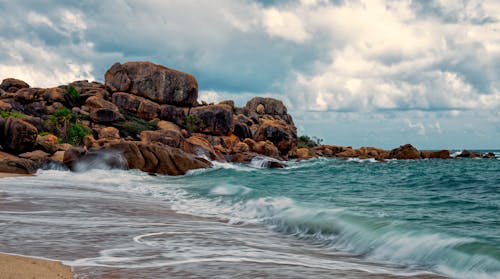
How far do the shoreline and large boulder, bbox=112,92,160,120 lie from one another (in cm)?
6866

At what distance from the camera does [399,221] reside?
1109cm

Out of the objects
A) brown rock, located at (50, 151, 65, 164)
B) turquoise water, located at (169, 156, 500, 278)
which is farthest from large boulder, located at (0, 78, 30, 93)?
turquoise water, located at (169, 156, 500, 278)

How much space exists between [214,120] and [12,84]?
3520cm

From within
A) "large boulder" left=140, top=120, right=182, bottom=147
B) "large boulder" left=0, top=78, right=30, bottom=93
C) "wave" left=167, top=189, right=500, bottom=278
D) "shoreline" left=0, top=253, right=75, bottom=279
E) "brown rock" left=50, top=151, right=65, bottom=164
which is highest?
"large boulder" left=0, top=78, right=30, bottom=93

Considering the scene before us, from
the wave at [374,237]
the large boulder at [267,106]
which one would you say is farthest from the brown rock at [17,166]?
the large boulder at [267,106]

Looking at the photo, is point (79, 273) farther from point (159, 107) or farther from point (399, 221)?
point (159, 107)

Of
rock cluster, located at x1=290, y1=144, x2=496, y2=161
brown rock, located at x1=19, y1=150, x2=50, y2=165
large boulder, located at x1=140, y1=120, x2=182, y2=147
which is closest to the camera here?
brown rock, located at x1=19, y1=150, x2=50, y2=165

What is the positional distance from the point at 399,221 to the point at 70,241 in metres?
7.80

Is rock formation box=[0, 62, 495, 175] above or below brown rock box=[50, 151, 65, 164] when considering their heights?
above

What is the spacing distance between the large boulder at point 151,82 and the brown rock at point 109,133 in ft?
52.1

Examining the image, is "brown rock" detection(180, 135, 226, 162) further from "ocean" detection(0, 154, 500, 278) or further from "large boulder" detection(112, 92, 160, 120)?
"ocean" detection(0, 154, 500, 278)

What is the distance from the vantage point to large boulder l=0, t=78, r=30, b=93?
73.9 m

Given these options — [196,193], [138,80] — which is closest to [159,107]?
[138,80]

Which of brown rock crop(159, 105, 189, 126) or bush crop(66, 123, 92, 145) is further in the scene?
brown rock crop(159, 105, 189, 126)
